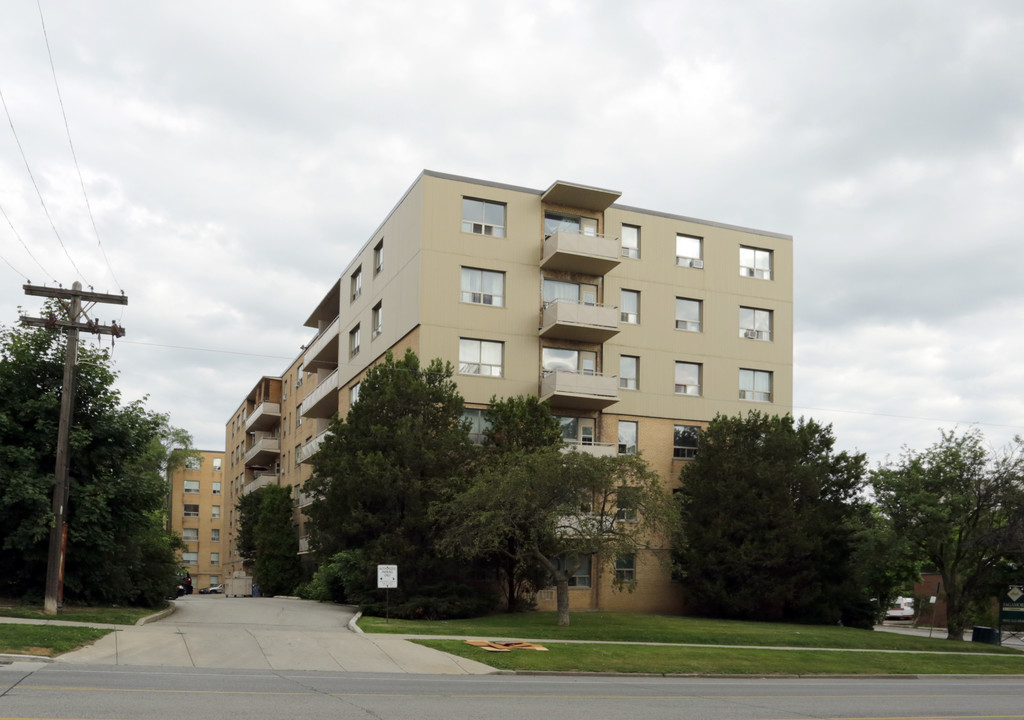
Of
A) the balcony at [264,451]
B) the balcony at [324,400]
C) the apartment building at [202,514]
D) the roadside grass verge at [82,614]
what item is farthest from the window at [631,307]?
the apartment building at [202,514]

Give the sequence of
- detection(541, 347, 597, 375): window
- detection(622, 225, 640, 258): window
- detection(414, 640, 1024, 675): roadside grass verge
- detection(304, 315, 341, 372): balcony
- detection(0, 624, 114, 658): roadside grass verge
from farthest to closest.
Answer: detection(304, 315, 341, 372): balcony → detection(622, 225, 640, 258): window → detection(541, 347, 597, 375): window → detection(414, 640, 1024, 675): roadside grass verge → detection(0, 624, 114, 658): roadside grass verge

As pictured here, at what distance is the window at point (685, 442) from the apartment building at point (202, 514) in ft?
251

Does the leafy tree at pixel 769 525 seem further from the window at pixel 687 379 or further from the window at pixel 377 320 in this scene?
the window at pixel 377 320

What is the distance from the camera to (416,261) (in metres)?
42.2

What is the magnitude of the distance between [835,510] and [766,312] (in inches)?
457

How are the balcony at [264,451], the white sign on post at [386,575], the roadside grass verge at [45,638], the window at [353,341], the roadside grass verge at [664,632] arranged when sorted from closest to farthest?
1. the roadside grass verge at [45,638]
2. the white sign on post at [386,575]
3. the roadside grass verge at [664,632]
4. the window at [353,341]
5. the balcony at [264,451]

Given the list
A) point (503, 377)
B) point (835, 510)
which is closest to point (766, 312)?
point (835, 510)

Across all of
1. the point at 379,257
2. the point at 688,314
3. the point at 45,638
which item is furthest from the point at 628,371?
the point at 45,638

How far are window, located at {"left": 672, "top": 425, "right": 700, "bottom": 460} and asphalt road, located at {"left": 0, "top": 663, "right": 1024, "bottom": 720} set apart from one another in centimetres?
2396

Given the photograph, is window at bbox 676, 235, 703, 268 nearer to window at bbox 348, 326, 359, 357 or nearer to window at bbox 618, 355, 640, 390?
window at bbox 618, 355, 640, 390

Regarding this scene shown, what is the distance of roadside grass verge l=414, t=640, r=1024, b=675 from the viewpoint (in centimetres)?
2255

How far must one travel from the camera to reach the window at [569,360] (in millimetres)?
43344

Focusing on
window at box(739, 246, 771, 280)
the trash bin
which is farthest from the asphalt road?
window at box(739, 246, 771, 280)

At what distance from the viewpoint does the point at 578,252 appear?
139ft
